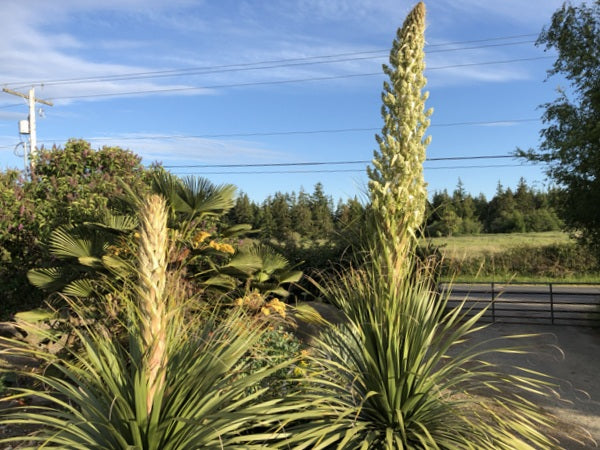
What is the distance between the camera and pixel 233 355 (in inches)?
111

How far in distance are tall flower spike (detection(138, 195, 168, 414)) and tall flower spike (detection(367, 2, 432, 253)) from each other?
152 cm

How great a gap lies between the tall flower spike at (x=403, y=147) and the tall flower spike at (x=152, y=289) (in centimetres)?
152

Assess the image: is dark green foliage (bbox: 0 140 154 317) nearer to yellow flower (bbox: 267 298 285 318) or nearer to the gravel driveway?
yellow flower (bbox: 267 298 285 318)

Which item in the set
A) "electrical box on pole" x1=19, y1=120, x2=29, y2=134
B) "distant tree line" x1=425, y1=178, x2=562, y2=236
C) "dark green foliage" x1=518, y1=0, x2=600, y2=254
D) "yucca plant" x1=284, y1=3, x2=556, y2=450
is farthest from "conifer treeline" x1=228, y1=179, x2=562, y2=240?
"yucca plant" x1=284, y1=3, x2=556, y2=450

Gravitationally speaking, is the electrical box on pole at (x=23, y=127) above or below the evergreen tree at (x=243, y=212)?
above

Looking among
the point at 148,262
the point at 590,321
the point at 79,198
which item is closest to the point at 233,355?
the point at 148,262

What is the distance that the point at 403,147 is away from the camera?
3.21 metres

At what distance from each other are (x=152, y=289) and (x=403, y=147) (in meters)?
1.91

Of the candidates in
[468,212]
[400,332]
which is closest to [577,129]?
[400,332]

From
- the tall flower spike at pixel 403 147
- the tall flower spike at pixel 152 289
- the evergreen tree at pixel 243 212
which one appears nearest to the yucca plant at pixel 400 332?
the tall flower spike at pixel 403 147

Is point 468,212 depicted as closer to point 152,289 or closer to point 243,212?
point 243,212

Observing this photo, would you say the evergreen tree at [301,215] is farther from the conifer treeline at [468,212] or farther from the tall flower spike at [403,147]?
the tall flower spike at [403,147]

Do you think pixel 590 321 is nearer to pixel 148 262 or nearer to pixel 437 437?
pixel 437 437

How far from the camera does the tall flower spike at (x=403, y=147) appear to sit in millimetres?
3195
